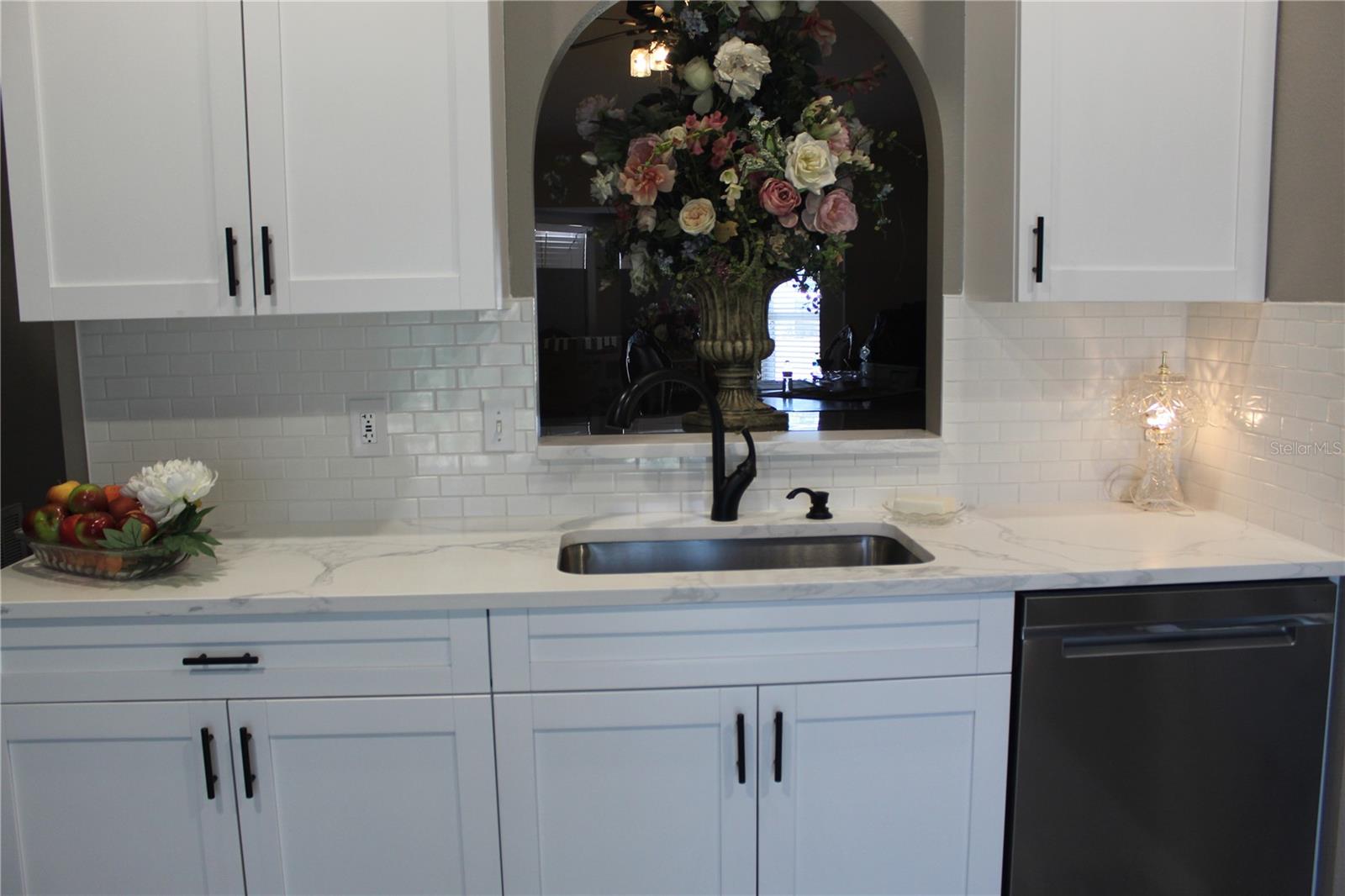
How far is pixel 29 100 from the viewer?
200cm

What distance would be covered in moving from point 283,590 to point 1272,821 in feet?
6.58

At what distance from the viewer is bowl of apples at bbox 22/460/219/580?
6.44 feet

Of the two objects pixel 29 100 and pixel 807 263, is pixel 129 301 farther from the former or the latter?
pixel 807 263

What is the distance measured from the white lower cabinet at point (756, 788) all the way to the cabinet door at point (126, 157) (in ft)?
3.59

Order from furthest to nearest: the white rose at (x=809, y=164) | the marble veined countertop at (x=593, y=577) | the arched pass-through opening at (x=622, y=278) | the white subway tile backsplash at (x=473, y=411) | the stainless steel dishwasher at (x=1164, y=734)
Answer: the arched pass-through opening at (x=622, y=278), the white subway tile backsplash at (x=473, y=411), the white rose at (x=809, y=164), the stainless steel dishwasher at (x=1164, y=734), the marble veined countertop at (x=593, y=577)

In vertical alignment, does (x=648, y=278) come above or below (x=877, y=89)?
below

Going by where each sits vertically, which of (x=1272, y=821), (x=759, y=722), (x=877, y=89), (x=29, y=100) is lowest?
(x=1272, y=821)

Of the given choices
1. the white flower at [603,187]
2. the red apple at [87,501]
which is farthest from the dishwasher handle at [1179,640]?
the red apple at [87,501]

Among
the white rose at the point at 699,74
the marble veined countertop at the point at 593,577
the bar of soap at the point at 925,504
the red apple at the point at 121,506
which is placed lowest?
the marble veined countertop at the point at 593,577

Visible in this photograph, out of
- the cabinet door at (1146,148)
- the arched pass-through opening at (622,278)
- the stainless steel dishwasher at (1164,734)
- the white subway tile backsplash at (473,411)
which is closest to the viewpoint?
the stainless steel dishwasher at (1164,734)

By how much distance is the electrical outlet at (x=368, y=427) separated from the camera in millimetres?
2447

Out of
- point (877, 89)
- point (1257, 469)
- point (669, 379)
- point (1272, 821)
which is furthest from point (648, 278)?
point (1272, 821)

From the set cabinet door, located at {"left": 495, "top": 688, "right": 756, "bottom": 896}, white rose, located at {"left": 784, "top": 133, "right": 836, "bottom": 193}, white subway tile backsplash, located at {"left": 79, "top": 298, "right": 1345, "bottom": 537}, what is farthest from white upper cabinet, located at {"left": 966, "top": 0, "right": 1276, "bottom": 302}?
cabinet door, located at {"left": 495, "top": 688, "right": 756, "bottom": 896}

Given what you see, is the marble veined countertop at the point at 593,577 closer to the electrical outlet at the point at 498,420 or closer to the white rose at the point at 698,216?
the electrical outlet at the point at 498,420
